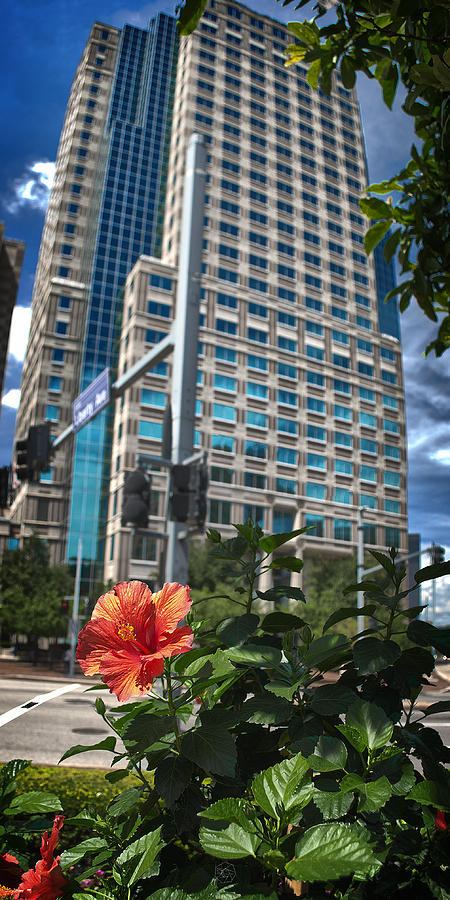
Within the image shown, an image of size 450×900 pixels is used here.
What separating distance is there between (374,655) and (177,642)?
430mm

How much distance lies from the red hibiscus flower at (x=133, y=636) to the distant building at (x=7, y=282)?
98.7m

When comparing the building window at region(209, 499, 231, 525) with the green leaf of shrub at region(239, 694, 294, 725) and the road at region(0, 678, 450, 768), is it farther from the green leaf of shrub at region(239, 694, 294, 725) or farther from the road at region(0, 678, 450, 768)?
the green leaf of shrub at region(239, 694, 294, 725)

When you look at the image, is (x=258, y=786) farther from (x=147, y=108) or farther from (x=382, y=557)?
(x=147, y=108)

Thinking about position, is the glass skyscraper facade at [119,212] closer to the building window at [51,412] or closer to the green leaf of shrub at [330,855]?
the building window at [51,412]

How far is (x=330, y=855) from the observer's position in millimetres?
934

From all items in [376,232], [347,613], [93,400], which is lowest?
[347,613]

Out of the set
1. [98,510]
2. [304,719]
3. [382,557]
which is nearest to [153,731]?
[304,719]

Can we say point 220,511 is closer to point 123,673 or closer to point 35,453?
point 35,453

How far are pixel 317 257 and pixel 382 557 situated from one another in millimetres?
78137

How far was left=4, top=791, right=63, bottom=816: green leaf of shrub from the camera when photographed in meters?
1.65

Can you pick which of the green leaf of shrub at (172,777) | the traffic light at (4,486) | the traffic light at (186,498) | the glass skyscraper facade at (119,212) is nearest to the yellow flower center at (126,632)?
the green leaf of shrub at (172,777)

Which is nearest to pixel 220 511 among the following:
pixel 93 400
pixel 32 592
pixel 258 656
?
pixel 32 592

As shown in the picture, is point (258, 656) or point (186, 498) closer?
point (258, 656)

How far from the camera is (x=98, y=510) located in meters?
60.3
